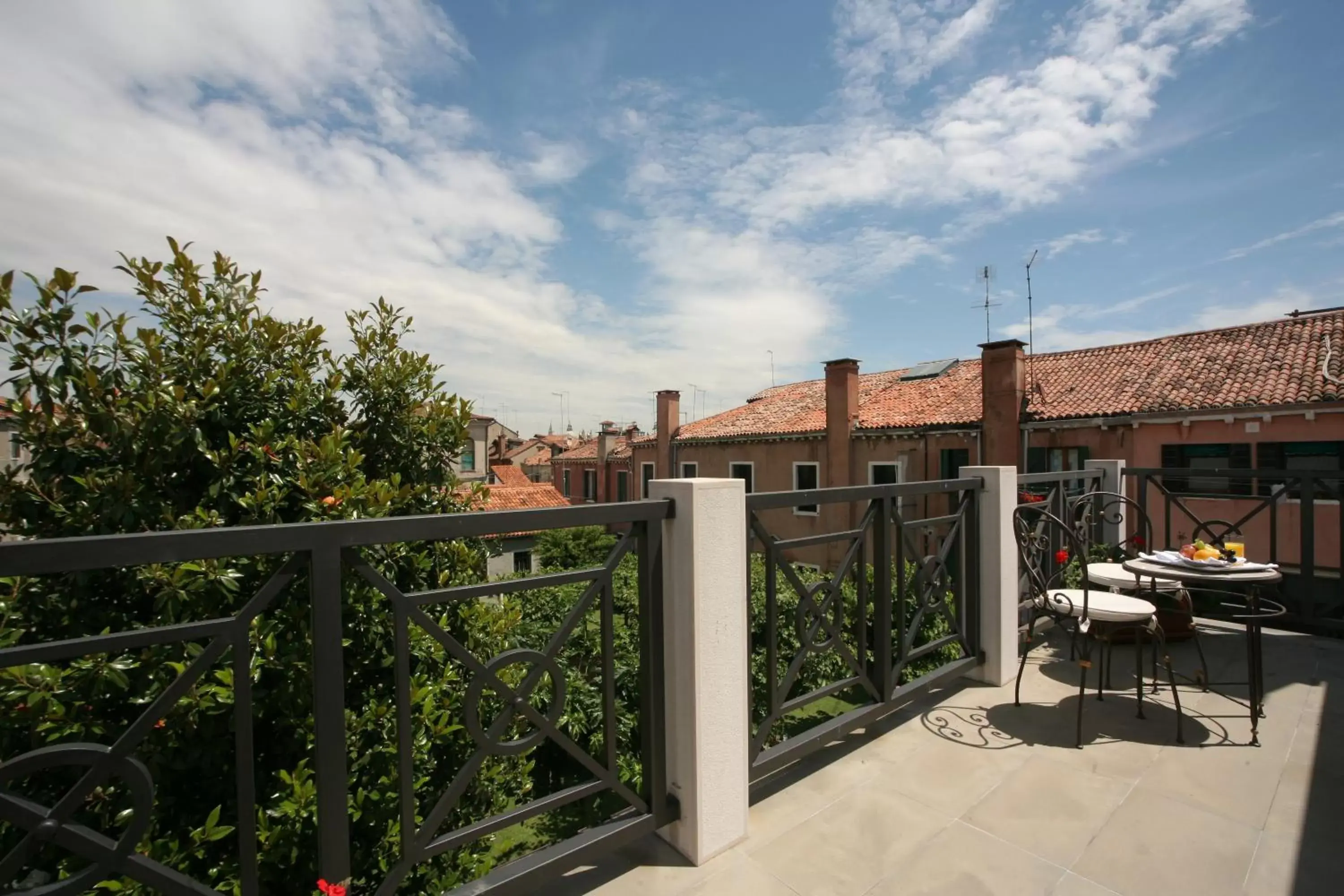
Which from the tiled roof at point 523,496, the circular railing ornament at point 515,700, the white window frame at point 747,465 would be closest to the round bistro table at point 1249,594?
the circular railing ornament at point 515,700

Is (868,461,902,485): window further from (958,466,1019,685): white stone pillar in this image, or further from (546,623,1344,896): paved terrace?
(546,623,1344,896): paved terrace

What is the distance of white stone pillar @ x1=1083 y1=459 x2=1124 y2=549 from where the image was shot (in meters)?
4.98

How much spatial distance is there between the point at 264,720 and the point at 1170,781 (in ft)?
11.0

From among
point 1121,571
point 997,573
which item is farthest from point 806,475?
point 997,573

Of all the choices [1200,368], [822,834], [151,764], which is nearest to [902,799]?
[822,834]

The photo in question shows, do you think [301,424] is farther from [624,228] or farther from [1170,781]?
[624,228]

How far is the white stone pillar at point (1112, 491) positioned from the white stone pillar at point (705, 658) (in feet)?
14.9

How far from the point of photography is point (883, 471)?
52.0 ft

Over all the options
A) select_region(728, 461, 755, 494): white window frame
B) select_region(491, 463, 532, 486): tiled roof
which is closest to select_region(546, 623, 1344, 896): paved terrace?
select_region(728, 461, 755, 494): white window frame

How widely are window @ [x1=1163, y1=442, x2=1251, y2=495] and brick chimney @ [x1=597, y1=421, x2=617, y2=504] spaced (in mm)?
21494

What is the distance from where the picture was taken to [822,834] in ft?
6.64

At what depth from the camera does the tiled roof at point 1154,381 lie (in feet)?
35.5

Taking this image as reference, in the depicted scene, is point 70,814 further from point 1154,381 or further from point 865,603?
point 1154,381

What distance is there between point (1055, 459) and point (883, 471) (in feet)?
13.6
